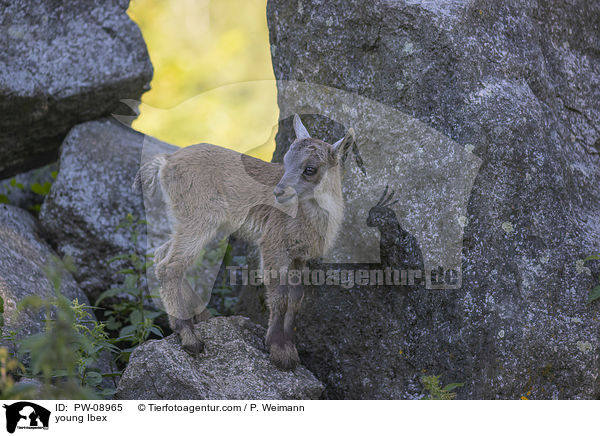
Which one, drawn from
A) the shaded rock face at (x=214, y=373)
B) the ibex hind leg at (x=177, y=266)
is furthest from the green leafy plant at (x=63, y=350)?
the ibex hind leg at (x=177, y=266)

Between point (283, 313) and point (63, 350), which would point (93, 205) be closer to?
point (283, 313)

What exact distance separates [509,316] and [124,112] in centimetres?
582

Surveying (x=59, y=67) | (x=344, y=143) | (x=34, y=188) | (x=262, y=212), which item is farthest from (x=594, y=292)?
(x=34, y=188)

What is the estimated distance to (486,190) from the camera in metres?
5.48

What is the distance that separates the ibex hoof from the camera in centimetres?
571

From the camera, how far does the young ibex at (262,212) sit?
5.64 m

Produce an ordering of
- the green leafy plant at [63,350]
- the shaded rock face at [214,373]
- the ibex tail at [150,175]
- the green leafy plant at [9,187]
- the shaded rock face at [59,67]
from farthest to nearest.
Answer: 1. the green leafy plant at [9,187]
2. the shaded rock face at [59,67]
3. the ibex tail at [150,175]
4. the shaded rock face at [214,373]
5. the green leafy plant at [63,350]

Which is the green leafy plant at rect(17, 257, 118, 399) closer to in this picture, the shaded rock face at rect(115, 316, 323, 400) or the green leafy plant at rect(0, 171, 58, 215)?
the shaded rock face at rect(115, 316, 323, 400)

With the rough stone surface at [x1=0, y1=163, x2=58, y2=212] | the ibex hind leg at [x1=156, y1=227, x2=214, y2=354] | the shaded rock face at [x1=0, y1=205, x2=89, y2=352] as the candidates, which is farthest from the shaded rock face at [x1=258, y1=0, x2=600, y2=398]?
the rough stone surface at [x1=0, y1=163, x2=58, y2=212]

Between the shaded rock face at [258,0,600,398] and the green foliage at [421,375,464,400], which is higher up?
the shaded rock face at [258,0,600,398]

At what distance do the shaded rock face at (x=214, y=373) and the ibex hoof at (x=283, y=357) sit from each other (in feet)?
0.16

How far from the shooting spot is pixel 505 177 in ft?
18.0

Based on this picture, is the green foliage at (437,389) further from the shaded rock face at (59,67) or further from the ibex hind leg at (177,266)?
the shaded rock face at (59,67)

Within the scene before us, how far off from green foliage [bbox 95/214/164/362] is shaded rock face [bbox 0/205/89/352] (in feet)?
1.54
